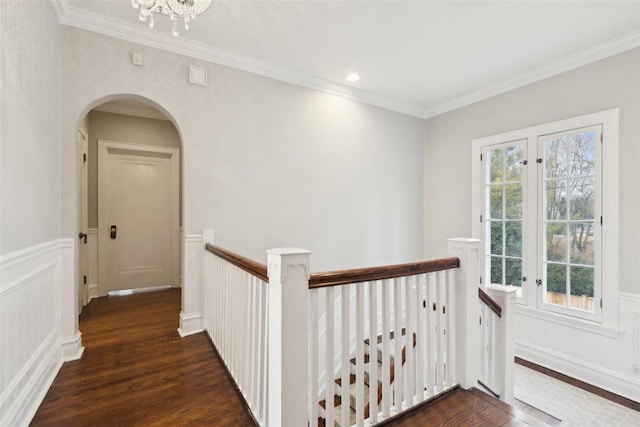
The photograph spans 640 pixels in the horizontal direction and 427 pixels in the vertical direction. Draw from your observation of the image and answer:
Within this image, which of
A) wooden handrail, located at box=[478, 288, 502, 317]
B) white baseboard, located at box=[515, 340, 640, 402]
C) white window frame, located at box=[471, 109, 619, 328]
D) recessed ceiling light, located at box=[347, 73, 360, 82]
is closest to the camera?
wooden handrail, located at box=[478, 288, 502, 317]

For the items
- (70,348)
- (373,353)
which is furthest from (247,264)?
(70,348)

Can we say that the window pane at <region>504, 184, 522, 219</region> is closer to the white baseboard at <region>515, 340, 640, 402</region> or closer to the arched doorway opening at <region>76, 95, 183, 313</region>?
the white baseboard at <region>515, 340, 640, 402</region>

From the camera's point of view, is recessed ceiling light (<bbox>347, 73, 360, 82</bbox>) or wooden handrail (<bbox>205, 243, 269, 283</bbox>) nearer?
wooden handrail (<bbox>205, 243, 269, 283</bbox>)

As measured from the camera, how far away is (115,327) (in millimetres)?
2875

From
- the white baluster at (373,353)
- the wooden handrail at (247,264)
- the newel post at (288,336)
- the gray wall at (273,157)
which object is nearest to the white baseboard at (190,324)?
the gray wall at (273,157)

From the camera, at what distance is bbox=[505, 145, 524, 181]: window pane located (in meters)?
3.43

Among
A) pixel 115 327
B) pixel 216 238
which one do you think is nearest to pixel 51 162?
pixel 216 238

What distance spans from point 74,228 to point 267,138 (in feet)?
6.07

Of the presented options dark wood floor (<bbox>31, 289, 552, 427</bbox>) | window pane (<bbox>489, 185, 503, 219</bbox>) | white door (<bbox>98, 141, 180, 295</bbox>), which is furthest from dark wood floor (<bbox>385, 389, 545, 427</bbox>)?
white door (<bbox>98, 141, 180, 295</bbox>)

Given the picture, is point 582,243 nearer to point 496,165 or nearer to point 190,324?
point 496,165

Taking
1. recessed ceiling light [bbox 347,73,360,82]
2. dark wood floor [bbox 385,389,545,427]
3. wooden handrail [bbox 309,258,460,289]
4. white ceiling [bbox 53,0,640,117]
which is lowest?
dark wood floor [bbox 385,389,545,427]

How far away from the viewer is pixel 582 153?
9.66 ft

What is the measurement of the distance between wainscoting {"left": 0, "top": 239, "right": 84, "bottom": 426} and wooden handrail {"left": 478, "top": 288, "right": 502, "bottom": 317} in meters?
2.79

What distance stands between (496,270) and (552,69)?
227 centimetres
